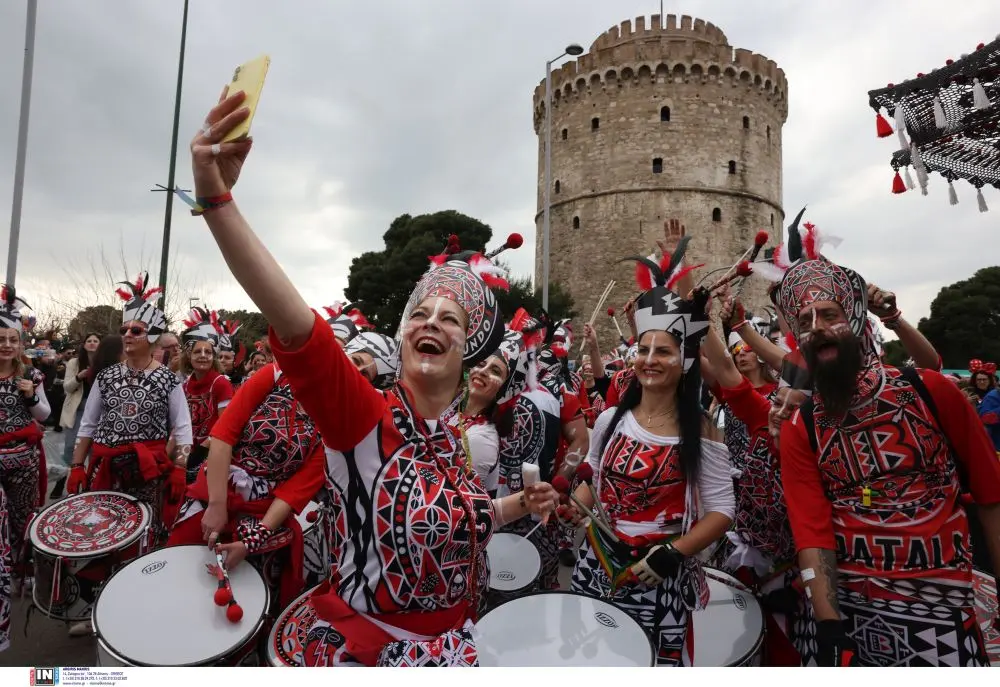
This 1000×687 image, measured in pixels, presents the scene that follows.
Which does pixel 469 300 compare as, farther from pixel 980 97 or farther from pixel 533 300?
A: pixel 533 300

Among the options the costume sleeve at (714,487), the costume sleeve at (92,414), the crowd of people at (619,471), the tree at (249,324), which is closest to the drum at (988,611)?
the crowd of people at (619,471)

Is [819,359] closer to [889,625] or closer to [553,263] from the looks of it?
[889,625]

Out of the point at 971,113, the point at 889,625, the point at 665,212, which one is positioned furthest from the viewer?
the point at 665,212

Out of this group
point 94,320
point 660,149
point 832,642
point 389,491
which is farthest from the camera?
point 660,149

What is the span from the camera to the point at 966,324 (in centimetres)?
2948

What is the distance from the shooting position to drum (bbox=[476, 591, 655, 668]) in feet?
7.74

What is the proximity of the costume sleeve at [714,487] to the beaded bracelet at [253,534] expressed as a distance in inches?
82.4

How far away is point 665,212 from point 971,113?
100 ft

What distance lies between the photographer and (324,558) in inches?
152

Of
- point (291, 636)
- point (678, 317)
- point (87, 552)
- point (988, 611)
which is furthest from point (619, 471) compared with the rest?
point (87, 552)

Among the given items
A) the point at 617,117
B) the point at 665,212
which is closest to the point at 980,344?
the point at 665,212

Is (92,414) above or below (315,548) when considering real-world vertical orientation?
above

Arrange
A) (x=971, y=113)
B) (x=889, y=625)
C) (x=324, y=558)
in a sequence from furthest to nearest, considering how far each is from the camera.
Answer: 1. (x=971, y=113)
2. (x=324, y=558)
3. (x=889, y=625)

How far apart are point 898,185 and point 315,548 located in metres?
4.49
